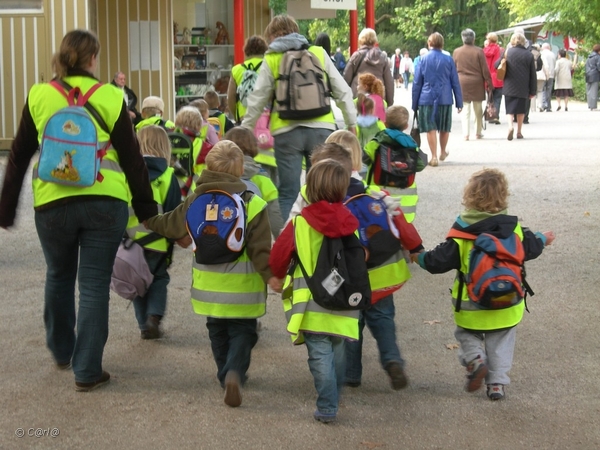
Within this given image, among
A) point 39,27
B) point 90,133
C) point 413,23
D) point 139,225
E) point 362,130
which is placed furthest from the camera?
point 413,23

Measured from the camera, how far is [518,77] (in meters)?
19.4

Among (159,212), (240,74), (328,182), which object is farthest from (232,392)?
(240,74)

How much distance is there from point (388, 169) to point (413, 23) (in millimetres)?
60118

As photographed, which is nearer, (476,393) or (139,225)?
(476,393)

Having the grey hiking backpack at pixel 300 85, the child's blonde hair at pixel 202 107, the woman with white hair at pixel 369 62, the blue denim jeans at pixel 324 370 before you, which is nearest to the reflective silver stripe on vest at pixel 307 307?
the blue denim jeans at pixel 324 370

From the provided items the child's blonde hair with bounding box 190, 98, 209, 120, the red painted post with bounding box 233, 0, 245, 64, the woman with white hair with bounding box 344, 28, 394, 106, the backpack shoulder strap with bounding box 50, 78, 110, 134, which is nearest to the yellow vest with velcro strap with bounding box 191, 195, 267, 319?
the backpack shoulder strap with bounding box 50, 78, 110, 134

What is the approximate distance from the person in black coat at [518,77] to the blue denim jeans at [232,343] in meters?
14.8

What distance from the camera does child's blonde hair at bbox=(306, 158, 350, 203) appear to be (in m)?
4.95

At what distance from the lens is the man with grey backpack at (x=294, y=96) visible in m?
8.14

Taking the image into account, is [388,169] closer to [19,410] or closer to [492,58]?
[19,410]

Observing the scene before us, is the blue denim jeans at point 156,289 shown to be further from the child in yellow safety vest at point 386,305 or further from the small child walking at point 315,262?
the small child walking at point 315,262

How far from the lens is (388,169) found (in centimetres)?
769

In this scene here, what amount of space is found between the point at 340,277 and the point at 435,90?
35.1ft

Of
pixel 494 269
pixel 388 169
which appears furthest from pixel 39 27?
pixel 494 269
